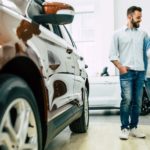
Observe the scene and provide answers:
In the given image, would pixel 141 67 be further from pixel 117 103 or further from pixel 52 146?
pixel 117 103

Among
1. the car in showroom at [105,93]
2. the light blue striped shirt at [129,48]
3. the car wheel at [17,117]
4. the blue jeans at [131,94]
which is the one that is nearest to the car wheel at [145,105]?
the car in showroom at [105,93]

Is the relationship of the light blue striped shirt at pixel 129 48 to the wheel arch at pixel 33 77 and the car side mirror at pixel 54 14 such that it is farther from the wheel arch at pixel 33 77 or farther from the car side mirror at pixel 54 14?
the wheel arch at pixel 33 77

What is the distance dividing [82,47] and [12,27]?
777 centimetres

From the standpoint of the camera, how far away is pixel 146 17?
922cm

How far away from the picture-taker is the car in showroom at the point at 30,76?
1516mm

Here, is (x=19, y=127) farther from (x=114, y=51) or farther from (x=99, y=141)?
(x=114, y=51)

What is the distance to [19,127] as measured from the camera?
1.64 metres

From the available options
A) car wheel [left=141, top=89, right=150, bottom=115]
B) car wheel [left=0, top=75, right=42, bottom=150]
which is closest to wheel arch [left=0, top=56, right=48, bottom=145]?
car wheel [left=0, top=75, right=42, bottom=150]

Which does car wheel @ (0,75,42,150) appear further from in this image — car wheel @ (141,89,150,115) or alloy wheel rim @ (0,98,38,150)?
car wheel @ (141,89,150,115)

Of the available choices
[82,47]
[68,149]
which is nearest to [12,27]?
[68,149]

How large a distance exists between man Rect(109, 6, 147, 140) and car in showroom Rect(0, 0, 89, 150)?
56.1 inches

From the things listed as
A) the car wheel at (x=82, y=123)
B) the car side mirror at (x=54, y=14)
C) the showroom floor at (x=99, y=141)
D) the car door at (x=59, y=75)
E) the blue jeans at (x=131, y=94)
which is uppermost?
the car side mirror at (x=54, y=14)

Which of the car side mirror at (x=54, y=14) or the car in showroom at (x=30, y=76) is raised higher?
the car side mirror at (x=54, y=14)

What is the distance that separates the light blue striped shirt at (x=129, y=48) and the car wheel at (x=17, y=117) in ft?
7.64
